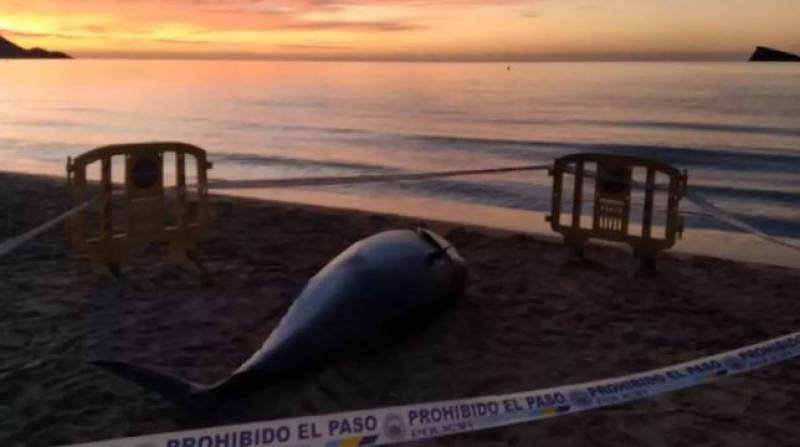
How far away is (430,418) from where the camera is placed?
15.5 feet

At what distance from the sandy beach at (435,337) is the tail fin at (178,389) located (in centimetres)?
13

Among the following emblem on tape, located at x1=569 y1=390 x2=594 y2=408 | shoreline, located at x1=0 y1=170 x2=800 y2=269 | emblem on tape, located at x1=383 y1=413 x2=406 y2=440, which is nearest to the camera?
emblem on tape, located at x1=383 y1=413 x2=406 y2=440

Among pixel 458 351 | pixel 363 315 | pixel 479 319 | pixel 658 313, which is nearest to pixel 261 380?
pixel 363 315

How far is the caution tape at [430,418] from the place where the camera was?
417 cm

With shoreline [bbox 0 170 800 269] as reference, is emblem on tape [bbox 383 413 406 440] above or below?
above

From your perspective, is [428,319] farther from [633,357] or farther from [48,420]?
[48,420]

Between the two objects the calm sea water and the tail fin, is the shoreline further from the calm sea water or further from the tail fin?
the tail fin

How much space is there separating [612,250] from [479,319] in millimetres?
4251

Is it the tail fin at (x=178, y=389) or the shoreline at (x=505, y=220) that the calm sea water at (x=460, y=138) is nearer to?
the shoreline at (x=505, y=220)

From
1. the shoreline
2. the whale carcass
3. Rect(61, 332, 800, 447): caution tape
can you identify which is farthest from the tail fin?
the shoreline

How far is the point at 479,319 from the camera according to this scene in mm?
8133

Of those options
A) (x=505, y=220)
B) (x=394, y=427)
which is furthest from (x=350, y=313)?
(x=505, y=220)

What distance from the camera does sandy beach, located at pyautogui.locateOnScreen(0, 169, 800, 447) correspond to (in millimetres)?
5695

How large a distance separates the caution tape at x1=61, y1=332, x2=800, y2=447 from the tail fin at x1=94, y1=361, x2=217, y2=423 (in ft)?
2.01
